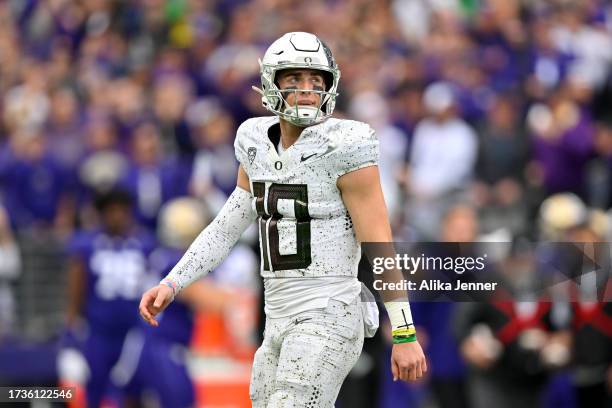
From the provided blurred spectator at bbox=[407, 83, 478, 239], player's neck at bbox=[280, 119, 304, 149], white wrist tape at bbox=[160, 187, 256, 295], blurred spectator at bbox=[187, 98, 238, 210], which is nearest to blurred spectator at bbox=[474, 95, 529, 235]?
blurred spectator at bbox=[407, 83, 478, 239]

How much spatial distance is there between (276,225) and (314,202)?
0.57 feet

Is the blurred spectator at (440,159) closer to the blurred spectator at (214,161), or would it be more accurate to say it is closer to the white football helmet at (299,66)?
the blurred spectator at (214,161)

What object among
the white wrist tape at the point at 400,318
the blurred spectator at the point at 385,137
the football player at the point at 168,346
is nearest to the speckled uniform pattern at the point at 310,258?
the white wrist tape at the point at 400,318

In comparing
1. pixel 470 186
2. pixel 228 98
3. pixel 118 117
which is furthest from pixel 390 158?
pixel 118 117

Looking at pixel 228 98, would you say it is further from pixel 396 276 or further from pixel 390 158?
pixel 396 276

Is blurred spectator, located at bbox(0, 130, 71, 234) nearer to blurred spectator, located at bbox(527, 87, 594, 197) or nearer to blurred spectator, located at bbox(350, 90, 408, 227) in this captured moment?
blurred spectator, located at bbox(350, 90, 408, 227)

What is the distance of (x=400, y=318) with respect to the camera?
5117 mm

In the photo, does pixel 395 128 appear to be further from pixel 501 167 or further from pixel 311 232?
pixel 311 232

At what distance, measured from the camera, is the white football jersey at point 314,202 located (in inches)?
205

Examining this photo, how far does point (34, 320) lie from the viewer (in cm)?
1156

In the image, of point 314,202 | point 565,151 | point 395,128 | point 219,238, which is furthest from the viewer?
point 395,128

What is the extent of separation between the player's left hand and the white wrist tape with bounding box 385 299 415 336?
0.05m

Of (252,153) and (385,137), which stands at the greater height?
(385,137)

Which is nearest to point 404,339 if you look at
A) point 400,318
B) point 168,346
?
point 400,318
